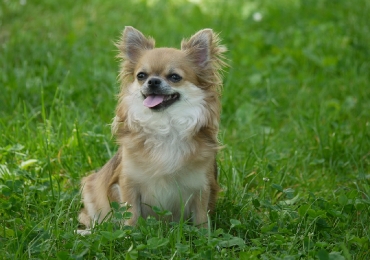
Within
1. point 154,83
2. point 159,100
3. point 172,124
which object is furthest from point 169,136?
point 154,83

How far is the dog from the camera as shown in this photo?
3.82 m

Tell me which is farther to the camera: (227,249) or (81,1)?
(81,1)

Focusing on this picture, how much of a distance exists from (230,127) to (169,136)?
77.0 inches

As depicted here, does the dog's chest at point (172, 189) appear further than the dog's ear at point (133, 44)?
No

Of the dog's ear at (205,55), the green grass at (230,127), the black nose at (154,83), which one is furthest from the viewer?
the dog's ear at (205,55)

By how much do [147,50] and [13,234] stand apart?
4.75 ft

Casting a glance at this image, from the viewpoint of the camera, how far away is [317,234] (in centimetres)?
384

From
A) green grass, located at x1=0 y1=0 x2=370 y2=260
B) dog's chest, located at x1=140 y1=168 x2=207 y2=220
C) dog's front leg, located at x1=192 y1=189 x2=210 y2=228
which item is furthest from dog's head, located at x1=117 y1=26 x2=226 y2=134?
green grass, located at x1=0 y1=0 x2=370 y2=260

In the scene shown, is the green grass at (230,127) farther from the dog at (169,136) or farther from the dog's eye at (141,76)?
the dog's eye at (141,76)

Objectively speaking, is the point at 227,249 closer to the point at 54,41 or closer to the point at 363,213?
the point at 363,213

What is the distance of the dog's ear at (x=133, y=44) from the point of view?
414 centimetres

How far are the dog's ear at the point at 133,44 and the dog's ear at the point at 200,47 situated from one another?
29cm

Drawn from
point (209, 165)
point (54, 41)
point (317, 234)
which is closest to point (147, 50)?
point (209, 165)

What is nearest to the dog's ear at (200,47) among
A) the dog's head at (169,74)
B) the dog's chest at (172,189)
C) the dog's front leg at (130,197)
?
the dog's head at (169,74)
